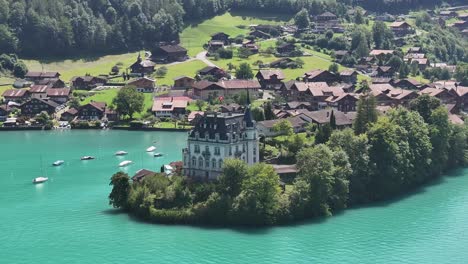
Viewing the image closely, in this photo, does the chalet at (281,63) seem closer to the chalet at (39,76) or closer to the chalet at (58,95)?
the chalet at (39,76)

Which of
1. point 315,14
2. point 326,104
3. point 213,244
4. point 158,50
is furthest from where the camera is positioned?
point 315,14

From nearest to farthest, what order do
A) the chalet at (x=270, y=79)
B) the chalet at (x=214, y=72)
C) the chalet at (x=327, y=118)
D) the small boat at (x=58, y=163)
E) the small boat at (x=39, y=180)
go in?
the small boat at (x=39, y=180)
the small boat at (x=58, y=163)
the chalet at (x=327, y=118)
the chalet at (x=270, y=79)
the chalet at (x=214, y=72)

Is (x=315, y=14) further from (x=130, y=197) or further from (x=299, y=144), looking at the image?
(x=130, y=197)

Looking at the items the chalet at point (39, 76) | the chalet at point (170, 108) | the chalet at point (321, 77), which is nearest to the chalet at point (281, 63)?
the chalet at point (321, 77)

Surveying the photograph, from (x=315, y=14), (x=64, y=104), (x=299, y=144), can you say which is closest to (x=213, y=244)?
(x=299, y=144)

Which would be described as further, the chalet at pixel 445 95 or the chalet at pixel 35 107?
the chalet at pixel 35 107

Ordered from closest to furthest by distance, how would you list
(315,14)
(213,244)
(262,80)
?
(213,244)
(262,80)
(315,14)

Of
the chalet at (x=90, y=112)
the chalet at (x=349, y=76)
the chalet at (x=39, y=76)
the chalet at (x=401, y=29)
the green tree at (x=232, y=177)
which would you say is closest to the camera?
the green tree at (x=232, y=177)

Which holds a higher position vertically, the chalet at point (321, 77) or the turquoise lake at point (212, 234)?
the chalet at point (321, 77)
